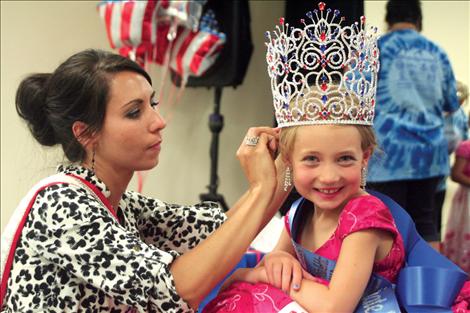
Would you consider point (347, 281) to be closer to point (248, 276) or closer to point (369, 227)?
point (369, 227)

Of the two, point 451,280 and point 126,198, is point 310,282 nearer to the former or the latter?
point 451,280

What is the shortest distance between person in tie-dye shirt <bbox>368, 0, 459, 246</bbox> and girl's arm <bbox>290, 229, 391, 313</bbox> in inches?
46.8

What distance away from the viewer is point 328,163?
1.23m

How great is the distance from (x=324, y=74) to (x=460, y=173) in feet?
5.41

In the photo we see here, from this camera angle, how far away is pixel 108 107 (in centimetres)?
132

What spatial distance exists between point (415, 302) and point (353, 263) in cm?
13

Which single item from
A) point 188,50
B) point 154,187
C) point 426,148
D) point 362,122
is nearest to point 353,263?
point 362,122

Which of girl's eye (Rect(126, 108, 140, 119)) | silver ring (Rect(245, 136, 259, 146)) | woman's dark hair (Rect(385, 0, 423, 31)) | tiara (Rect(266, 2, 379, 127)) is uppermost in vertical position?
woman's dark hair (Rect(385, 0, 423, 31))

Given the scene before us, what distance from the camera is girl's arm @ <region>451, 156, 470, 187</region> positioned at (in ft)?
9.04

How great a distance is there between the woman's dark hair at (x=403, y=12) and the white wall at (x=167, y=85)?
0.43m

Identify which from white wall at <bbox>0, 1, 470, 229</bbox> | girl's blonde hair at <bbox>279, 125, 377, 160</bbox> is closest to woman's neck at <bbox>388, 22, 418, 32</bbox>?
white wall at <bbox>0, 1, 470, 229</bbox>

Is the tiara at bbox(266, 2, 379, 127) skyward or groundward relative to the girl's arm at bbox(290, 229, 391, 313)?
skyward

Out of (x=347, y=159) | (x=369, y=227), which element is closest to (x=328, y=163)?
(x=347, y=159)

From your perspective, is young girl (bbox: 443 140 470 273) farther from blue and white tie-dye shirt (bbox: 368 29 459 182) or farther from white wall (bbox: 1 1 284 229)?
white wall (bbox: 1 1 284 229)
